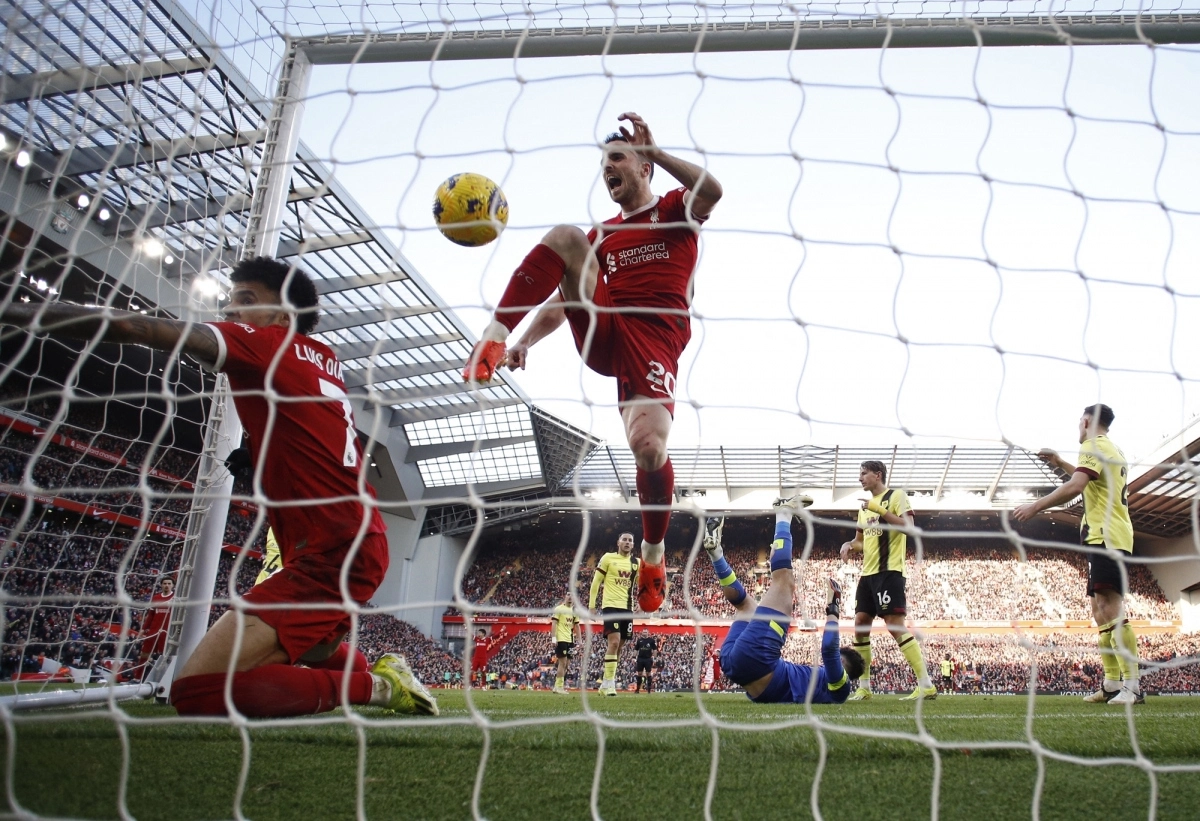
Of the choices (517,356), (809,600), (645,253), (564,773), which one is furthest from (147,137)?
(809,600)

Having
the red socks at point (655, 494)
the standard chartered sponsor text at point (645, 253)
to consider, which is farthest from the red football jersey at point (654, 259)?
the red socks at point (655, 494)

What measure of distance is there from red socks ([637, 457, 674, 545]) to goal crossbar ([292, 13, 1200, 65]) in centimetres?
176

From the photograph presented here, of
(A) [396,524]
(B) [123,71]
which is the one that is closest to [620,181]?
(B) [123,71]

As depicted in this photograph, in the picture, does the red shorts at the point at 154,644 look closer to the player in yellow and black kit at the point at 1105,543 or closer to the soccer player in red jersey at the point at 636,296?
the soccer player in red jersey at the point at 636,296

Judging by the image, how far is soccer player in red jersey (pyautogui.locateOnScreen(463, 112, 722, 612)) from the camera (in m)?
2.98

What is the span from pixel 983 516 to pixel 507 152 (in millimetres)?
31371

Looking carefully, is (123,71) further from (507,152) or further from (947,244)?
(947,244)

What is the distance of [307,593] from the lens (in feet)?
8.14

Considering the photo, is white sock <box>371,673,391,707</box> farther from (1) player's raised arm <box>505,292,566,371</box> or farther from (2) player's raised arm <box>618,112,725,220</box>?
(2) player's raised arm <box>618,112,725,220</box>

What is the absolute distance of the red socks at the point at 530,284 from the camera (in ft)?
9.75

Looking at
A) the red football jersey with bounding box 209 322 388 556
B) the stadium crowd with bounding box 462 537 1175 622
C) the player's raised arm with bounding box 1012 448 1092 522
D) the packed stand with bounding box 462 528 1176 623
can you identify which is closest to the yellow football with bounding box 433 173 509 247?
the red football jersey with bounding box 209 322 388 556

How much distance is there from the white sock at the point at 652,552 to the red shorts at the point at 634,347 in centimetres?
64

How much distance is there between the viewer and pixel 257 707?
97.3 inches

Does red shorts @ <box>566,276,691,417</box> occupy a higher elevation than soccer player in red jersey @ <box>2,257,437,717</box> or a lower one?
higher
